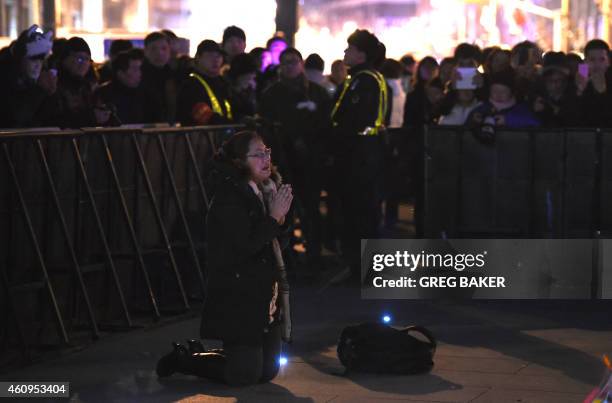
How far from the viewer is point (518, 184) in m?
12.6

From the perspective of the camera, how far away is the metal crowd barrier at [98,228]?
937cm

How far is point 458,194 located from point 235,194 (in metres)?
4.81

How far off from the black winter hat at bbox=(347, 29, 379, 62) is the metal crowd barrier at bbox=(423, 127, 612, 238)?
86 centimetres

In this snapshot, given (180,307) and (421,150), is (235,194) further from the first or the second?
(421,150)

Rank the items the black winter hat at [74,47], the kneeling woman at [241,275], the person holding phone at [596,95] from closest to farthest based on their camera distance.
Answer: the kneeling woman at [241,275]
the black winter hat at [74,47]
the person holding phone at [596,95]

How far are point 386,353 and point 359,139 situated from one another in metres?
4.45

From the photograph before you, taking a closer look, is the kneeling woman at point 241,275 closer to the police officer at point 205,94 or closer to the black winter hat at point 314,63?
the police officer at point 205,94

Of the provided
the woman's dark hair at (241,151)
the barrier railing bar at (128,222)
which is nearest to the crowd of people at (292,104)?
the woman's dark hair at (241,151)

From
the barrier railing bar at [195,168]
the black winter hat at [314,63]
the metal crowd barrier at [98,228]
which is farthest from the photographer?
the black winter hat at [314,63]

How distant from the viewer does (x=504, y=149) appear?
1262cm

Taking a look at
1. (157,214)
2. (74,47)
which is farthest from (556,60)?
(157,214)

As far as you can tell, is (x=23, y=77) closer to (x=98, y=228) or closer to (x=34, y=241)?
(x=98, y=228)

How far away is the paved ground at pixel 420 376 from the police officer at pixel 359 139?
160cm

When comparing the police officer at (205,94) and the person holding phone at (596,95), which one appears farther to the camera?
the person holding phone at (596,95)
